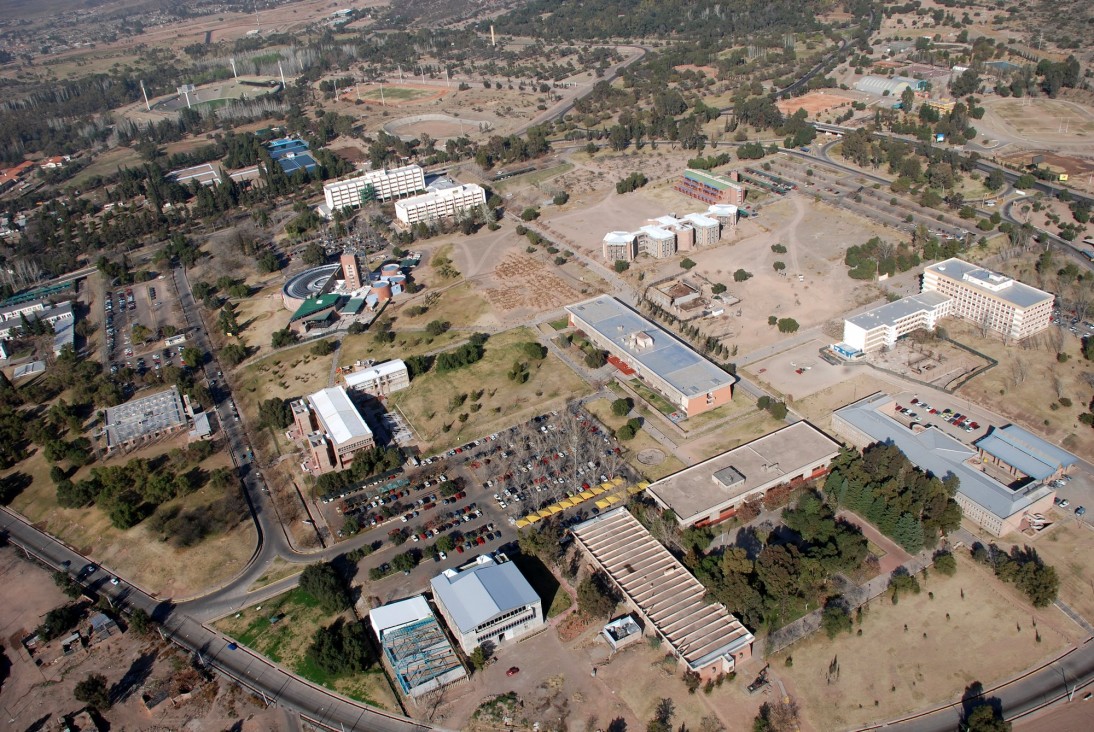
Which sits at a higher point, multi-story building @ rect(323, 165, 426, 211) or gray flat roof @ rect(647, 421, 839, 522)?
multi-story building @ rect(323, 165, 426, 211)

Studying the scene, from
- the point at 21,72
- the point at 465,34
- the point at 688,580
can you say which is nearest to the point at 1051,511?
the point at 688,580

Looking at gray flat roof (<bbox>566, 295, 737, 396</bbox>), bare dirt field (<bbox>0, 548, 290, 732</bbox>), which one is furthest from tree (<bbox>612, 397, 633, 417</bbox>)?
bare dirt field (<bbox>0, 548, 290, 732</bbox>)

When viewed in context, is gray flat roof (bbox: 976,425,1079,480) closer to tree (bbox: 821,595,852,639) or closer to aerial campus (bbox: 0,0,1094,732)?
aerial campus (bbox: 0,0,1094,732)

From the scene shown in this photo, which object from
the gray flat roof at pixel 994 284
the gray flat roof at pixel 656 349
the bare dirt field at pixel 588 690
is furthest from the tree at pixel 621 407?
the gray flat roof at pixel 994 284

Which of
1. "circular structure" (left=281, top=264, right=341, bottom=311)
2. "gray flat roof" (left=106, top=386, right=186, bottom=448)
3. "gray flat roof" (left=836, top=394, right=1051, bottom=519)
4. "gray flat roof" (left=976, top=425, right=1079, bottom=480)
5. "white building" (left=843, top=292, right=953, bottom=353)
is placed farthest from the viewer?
"circular structure" (left=281, top=264, right=341, bottom=311)

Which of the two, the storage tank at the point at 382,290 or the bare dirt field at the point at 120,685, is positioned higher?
the storage tank at the point at 382,290

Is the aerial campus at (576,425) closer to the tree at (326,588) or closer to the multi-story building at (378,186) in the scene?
the tree at (326,588)

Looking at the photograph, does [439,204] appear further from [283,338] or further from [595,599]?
[595,599]
